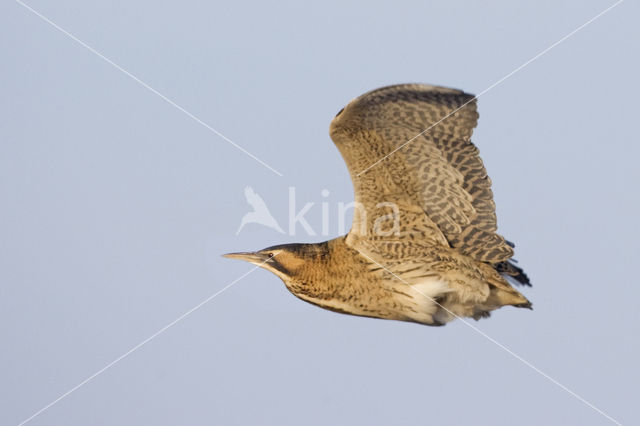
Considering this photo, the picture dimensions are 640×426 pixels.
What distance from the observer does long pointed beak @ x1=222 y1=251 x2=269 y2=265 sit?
9.01 metres

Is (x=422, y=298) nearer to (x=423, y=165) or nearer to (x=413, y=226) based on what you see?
(x=413, y=226)

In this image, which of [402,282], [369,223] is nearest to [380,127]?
[369,223]

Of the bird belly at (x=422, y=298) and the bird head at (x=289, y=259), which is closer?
the bird belly at (x=422, y=298)

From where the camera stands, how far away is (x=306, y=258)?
863 cm

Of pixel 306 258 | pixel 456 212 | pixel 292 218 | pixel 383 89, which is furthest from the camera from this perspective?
pixel 292 218

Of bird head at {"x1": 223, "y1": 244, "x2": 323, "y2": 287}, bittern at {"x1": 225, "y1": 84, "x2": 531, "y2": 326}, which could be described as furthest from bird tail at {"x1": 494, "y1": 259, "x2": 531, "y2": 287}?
bird head at {"x1": 223, "y1": 244, "x2": 323, "y2": 287}

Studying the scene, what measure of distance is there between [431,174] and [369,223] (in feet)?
2.13

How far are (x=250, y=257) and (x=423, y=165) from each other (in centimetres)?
205

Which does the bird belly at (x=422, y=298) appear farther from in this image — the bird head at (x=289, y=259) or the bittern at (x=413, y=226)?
the bird head at (x=289, y=259)

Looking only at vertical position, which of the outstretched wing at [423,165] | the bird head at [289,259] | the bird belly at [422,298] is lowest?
the bird belly at [422,298]

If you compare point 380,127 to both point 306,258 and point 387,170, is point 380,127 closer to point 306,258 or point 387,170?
point 387,170

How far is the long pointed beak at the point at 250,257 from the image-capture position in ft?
29.6

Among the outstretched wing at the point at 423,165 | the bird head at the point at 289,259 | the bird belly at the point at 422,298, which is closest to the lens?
the outstretched wing at the point at 423,165

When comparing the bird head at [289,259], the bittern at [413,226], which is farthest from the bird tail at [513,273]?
the bird head at [289,259]
